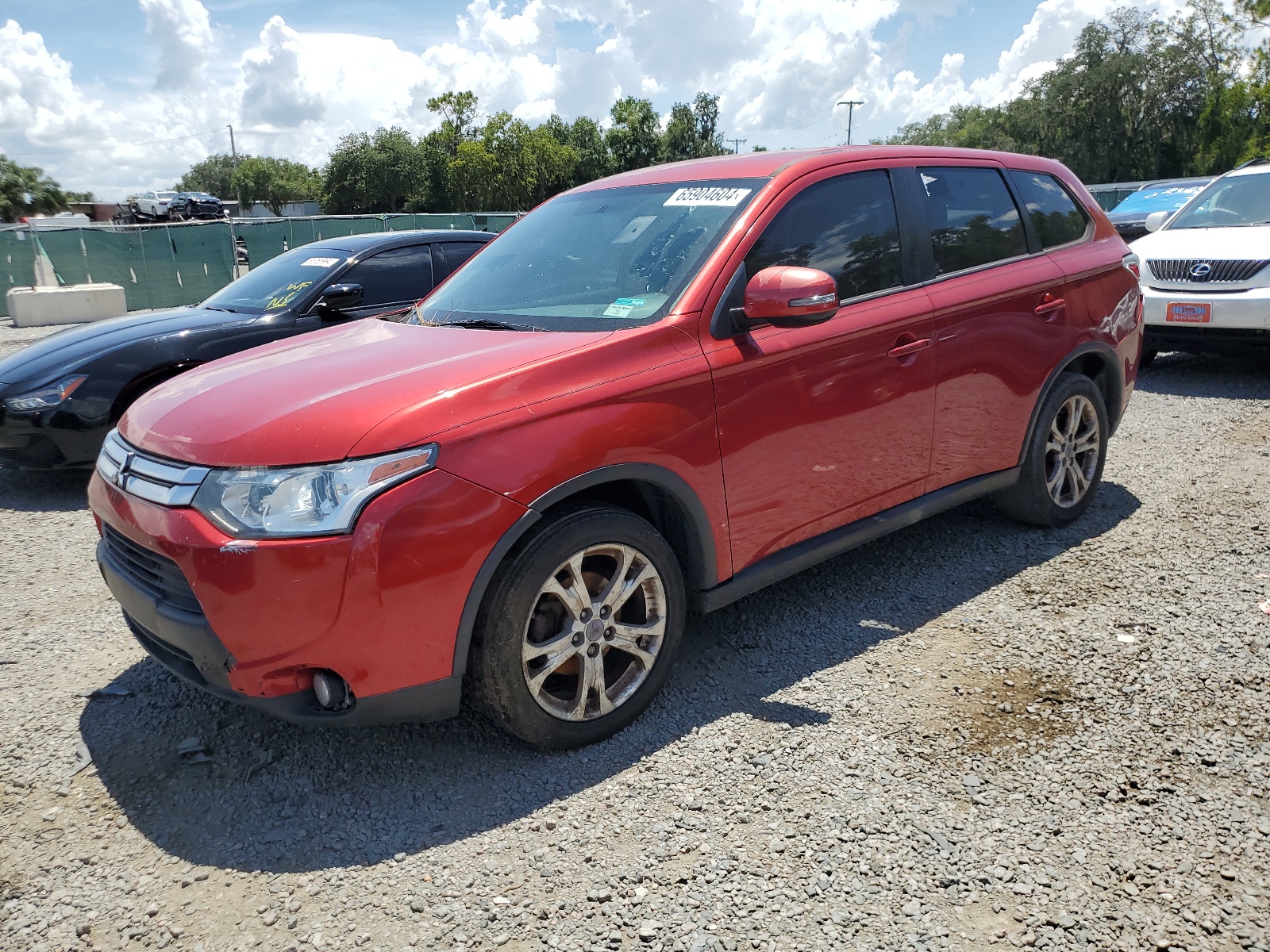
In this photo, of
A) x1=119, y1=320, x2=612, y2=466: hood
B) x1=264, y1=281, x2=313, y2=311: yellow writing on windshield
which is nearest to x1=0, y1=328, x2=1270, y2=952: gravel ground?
x1=119, y1=320, x2=612, y2=466: hood

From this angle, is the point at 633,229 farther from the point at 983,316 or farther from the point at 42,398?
the point at 42,398

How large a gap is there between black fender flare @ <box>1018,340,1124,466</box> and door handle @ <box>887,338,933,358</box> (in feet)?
3.17

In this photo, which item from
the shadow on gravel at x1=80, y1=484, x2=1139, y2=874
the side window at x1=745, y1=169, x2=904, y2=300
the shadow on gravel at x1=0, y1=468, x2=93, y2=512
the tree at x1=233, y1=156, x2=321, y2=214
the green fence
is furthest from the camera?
the tree at x1=233, y1=156, x2=321, y2=214

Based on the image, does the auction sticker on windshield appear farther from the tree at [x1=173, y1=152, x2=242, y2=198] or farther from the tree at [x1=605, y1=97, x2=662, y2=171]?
the tree at [x1=173, y1=152, x2=242, y2=198]

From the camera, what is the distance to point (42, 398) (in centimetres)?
575

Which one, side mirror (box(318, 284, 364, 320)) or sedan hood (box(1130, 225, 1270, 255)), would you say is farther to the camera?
sedan hood (box(1130, 225, 1270, 255))

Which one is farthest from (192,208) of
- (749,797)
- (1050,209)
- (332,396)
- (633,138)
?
(749,797)

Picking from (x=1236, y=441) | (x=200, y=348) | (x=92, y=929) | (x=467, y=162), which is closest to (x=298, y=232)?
(x=200, y=348)

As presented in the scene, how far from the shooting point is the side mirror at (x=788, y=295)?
3129 millimetres

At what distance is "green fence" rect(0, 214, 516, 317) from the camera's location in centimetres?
1852

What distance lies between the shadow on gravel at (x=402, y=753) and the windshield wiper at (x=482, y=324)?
55.6 inches

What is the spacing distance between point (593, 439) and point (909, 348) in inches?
63.0

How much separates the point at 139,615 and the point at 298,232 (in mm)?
20212

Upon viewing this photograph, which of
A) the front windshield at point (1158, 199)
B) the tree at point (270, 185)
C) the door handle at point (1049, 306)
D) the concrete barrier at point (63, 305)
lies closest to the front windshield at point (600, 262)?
the door handle at point (1049, 306)
